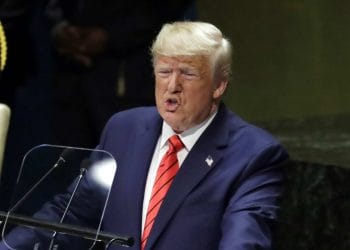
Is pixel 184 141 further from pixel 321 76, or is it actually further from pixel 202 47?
pixel 321 76

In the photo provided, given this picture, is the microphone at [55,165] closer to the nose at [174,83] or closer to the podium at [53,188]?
the podium at [53,188]

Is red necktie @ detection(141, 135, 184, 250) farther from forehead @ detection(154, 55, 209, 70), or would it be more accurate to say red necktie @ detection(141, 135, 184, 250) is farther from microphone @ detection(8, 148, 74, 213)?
microphone @ detection(8, 148, 74, 213)

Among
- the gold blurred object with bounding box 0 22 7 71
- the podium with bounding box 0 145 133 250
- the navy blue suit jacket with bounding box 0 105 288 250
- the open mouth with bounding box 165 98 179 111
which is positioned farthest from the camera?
the gold blurred object with bounding box 0 22 7 71

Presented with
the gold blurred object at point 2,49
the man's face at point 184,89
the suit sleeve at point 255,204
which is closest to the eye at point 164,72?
the man's face at point 184,89

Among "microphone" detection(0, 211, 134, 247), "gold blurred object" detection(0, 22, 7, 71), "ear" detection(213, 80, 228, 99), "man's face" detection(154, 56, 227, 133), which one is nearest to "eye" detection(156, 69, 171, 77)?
"man's face" detection(154, 56, 227, 133)

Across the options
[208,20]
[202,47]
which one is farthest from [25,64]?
[202,47]

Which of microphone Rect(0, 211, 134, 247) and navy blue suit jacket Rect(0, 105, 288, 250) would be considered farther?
navy blue suit jacket Rect(0, 105, 288, 250)

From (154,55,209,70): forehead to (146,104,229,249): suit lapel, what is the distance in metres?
0.17

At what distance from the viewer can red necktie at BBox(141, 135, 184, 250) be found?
240 centimetres

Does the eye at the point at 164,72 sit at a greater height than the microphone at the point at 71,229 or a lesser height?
greater

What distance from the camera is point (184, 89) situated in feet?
7.95

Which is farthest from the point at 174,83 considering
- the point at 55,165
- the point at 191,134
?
the point at 55,165

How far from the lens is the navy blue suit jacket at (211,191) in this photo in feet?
7.60

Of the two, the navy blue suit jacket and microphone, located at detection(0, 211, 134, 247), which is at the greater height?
microphone, located at detection(0, 211, 134, 247)
